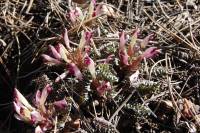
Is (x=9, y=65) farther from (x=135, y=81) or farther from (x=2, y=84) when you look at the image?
(x=135, y=81)

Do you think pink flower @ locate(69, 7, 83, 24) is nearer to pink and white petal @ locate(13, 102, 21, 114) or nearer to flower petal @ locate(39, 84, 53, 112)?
flower petal @ locate(39, 84, 53, 112)

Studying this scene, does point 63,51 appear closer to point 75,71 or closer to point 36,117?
point 75,71

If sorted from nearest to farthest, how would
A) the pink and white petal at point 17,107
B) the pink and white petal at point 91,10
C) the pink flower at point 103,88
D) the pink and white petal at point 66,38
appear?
1. the pink and white petal at point 17,107
2. the pink flower at point 103,88
3. the pink and white petal at point 66,38
4. the pink and white petal at point 91,10

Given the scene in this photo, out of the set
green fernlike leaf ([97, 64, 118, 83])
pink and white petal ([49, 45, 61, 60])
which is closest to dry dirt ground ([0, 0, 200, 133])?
green fernlike leaf ([97, 64, 118, 83])

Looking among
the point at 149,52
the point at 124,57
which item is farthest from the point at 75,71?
the point at 149,52

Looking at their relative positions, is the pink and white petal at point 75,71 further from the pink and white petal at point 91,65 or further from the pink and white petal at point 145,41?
the pink and white petal at point 145,41

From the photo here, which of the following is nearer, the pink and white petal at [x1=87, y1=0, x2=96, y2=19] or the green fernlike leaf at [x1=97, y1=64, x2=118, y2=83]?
the green fernlike leaf at [x1=97, y1=64, x2=118, y2=83]

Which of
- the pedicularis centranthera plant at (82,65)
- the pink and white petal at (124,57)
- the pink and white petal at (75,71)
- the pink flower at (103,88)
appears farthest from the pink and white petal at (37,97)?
A: the pink and white petal at (124,57)

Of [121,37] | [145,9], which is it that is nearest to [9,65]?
[121,37]

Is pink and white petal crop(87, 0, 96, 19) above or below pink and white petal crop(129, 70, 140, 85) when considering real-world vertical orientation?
above
